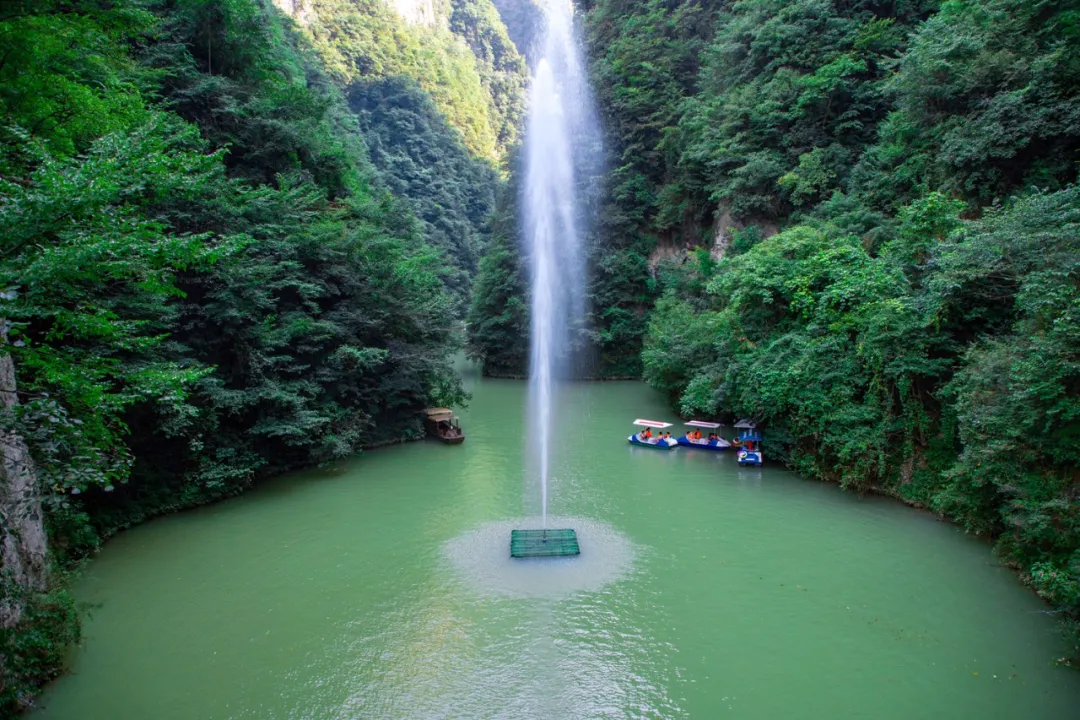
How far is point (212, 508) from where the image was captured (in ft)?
43.2

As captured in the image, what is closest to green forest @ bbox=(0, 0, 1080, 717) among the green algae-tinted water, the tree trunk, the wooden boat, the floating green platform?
the tree trunk

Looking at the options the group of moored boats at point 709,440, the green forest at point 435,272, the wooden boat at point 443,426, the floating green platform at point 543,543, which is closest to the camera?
the green forest at point 435,272

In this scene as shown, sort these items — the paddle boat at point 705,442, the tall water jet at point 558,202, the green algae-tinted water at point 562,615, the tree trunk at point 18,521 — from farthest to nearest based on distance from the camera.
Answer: the tall water jet at point 558,202 → the paddle boat at point 705,442 → the green algae-tinted water at point 562,615 → the tree trunk at point 18,521

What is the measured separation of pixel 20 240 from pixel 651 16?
109 ft

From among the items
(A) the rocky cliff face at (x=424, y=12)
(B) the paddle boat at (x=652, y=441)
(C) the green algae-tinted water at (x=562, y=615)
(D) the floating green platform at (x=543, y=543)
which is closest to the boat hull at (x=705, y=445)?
(B) the paddle boat at (x=652, y=441)

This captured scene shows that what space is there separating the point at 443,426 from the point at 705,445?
7700 millimetres

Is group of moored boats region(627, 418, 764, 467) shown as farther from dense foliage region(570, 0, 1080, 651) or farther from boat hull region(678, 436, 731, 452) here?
dense foliage region(570, 0, 1080, 651)

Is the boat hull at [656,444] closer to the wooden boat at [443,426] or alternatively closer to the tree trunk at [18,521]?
the wooden boat at [443,426]

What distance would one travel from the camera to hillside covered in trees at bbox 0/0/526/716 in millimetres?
5828

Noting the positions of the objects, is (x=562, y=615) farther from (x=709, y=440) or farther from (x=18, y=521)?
(x=709, y=440)

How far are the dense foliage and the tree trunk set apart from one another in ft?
36.4

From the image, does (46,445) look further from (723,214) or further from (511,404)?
(723,214)

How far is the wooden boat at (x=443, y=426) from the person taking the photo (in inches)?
740

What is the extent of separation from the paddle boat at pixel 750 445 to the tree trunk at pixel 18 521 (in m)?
13.9
